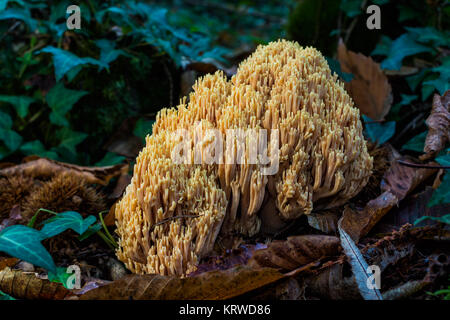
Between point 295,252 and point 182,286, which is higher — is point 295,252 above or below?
above

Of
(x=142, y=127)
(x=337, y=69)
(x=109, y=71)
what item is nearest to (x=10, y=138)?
(x=109, y=71)

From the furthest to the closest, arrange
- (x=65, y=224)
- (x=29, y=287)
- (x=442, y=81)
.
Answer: (x=442, y=81), (x=65, y=224), (x=29, y=287)

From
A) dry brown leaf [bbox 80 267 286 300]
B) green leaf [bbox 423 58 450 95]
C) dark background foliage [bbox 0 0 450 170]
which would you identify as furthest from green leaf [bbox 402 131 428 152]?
dry brown leaf [bbox 80 267 286 300]

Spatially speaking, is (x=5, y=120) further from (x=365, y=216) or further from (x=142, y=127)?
(x=365, y=216)

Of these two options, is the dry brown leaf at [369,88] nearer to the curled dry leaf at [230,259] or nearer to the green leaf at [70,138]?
the curled dry leaf at [230,259]

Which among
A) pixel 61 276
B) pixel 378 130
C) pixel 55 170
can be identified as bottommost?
pixel 61 276
